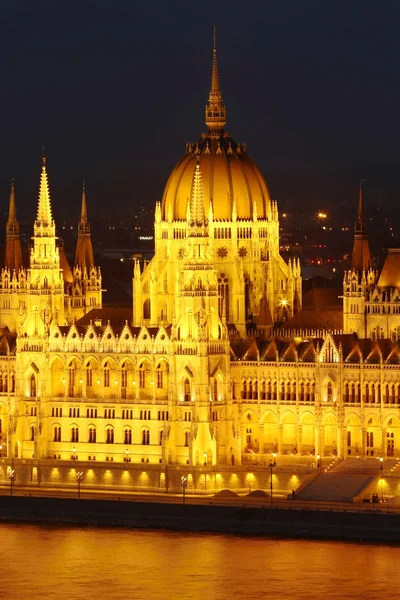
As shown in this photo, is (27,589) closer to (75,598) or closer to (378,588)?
(75,598)

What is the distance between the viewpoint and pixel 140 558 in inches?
7790

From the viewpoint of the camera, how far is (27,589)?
19212cm

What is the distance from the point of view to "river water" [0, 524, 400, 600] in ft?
626

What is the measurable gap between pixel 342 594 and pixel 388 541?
9549mm

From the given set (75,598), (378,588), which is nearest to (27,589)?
(75,598)

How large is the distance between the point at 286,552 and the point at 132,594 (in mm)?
10069

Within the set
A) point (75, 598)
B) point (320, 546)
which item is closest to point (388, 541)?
point (320, 546)

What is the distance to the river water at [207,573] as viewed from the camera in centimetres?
19088

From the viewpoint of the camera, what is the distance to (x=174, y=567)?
642ft

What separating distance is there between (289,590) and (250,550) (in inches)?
329

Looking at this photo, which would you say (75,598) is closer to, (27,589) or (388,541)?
(27,589)

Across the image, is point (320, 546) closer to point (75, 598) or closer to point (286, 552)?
point (286, 552)

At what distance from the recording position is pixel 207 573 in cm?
19462

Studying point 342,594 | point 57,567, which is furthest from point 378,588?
point 57,567
